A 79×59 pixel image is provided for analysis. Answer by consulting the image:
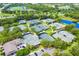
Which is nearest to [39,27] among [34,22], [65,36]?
[34,22]

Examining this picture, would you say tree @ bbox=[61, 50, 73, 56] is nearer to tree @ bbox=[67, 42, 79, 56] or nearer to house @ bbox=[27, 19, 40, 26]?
tree @ bbox=[67, 42, 79, 56]

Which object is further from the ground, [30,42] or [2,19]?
[2,19]

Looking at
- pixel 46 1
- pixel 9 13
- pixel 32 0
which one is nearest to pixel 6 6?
pixel 9 13

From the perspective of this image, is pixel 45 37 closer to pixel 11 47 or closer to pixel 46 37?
pixel 46 37

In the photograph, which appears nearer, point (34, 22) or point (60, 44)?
point (60, 44)

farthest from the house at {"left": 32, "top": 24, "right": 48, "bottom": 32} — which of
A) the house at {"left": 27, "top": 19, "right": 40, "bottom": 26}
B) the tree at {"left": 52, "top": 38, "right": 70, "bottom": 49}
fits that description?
the tree at {"left": 52, "top": 38, "right": 70, "bottom": 49}

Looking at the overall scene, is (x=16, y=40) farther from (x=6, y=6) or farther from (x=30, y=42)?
(x=6, y=6)
